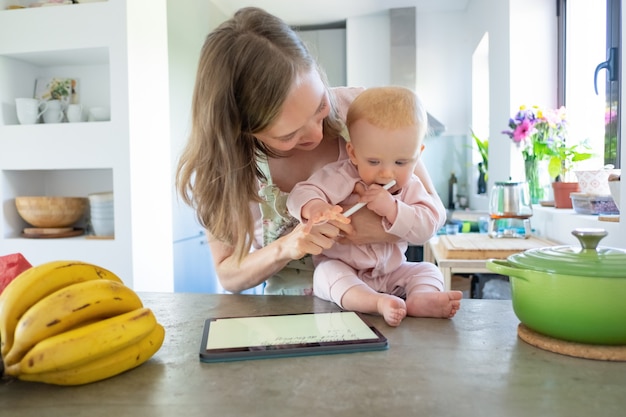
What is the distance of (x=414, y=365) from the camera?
65 centimetres

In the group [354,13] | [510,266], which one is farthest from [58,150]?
[354,13]

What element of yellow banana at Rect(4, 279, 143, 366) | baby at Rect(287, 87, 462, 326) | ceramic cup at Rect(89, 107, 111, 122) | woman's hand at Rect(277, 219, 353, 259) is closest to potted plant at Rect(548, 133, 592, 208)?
baby at Rect(287, 87, 462, 326)

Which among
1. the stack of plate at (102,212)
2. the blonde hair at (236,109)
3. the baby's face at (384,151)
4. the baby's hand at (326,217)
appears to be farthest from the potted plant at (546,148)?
the stack of plate at (102,212)

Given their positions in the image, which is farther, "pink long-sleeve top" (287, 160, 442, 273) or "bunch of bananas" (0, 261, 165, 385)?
"pink long-sleeve top" (287, 160, 442, 273)

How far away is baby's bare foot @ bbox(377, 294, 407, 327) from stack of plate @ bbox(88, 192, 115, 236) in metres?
2.17

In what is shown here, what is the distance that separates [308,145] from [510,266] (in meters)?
0.58

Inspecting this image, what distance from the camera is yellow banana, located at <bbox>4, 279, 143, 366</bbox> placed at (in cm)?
59

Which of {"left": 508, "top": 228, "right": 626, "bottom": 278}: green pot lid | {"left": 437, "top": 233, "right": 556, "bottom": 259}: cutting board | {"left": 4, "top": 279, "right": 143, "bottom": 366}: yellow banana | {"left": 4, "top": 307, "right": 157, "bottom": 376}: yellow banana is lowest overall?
{"left": 437, "top": 233, "right": 556, "bottom": 259}: cutting board

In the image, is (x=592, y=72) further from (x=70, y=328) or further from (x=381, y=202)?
(x=70, y=328)

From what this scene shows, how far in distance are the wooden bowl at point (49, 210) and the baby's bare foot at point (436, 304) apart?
2.32 m

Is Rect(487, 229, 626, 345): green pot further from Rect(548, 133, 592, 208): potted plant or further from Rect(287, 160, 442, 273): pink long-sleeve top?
Rect(548, 133, 592, 208): potted plant

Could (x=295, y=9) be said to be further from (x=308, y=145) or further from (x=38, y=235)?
(x=308, y=145)

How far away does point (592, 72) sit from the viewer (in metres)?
2.61

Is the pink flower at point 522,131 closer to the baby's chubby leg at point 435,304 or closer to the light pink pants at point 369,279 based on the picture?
the light pink pants at point 369,279
